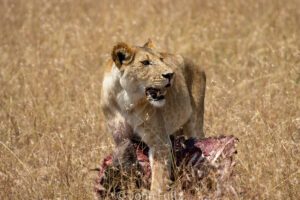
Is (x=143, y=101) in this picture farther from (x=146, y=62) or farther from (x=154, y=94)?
(x=146, y=62)

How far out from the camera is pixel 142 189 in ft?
15.9

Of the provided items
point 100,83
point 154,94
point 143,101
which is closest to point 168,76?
point 154,94

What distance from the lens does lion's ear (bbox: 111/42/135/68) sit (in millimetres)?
4968

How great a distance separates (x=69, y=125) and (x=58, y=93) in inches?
32.7

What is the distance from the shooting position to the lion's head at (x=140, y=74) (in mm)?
4938

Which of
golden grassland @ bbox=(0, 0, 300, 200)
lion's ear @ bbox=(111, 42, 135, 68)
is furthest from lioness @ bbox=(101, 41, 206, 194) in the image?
golden grassland @ bbox=(0, 0, 300, 200)

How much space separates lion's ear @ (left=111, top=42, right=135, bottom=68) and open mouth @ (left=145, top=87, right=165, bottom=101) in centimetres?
22

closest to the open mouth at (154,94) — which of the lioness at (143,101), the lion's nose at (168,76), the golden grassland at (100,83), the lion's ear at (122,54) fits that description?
the lioness at (143,101)

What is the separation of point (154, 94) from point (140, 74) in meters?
0.15

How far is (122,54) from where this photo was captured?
4984 mm

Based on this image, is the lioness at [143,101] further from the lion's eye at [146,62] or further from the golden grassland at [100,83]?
the golden grassland at [100,83]

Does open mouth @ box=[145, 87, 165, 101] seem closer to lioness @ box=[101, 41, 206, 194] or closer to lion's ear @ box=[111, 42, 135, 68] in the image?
lioness @ box=[101, 41, 206, 194]

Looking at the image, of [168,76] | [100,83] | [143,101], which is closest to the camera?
[168,76]

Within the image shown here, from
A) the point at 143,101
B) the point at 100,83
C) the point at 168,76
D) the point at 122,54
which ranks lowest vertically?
the point at 100,83
